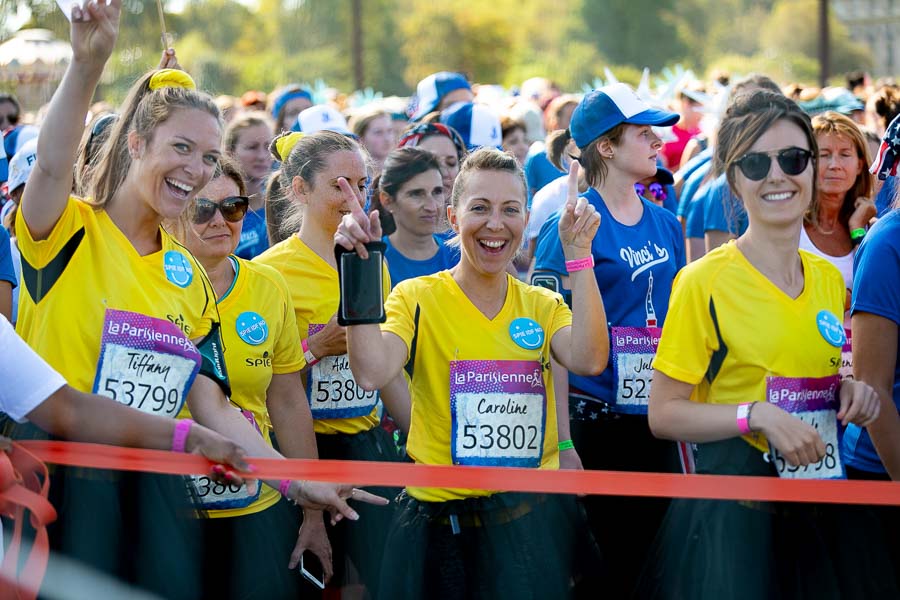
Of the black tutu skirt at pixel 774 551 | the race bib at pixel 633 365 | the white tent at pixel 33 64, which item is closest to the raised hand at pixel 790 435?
the black tutu skirt at pixel 774 551

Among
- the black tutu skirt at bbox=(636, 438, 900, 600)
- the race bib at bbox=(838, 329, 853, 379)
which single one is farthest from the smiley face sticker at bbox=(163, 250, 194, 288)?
the race bib at bbox=(838, 329, 853, 379)

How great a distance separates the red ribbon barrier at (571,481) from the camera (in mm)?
3158

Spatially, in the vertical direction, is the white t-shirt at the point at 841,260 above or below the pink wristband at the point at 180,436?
above

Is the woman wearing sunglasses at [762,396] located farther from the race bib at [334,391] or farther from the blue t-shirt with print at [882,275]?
the race bib at [334,391]

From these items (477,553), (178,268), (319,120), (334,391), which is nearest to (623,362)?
(334,391)

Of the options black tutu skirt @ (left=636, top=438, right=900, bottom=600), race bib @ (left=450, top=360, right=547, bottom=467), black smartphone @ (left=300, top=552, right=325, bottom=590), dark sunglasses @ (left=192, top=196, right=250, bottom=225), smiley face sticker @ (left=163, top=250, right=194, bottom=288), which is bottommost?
black smartphone @ (left=300, top=552, right=325, bottom=590)

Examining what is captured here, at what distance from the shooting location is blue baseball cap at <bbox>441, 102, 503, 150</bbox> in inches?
303

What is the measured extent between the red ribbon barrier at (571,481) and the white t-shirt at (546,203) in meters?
3.00

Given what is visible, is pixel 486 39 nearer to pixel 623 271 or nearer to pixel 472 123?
pixel 472 123

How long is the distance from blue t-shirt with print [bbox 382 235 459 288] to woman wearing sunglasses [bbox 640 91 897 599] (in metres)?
1.93

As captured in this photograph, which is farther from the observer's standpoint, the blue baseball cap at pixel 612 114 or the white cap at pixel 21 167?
the white cap at pixel 21 167

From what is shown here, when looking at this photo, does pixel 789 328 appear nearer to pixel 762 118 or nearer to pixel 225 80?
pixel 762 118

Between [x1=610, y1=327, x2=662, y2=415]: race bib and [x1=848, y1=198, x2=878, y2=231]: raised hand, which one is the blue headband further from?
[x1=610, y1=327, x2=662, y2=415]: race bib

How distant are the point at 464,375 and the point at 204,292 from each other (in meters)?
0.83
